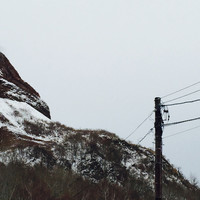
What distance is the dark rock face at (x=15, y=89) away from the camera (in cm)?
4203

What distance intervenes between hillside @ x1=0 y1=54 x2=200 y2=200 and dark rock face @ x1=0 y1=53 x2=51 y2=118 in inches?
7.5

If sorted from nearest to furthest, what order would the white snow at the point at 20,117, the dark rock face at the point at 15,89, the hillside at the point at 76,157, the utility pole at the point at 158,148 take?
the utility pole at the point at 158,148, the hillside at the point at 76,157, the white snow at the point at 20,117, the dark rock face at the point at 15,89

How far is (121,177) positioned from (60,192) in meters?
13.7

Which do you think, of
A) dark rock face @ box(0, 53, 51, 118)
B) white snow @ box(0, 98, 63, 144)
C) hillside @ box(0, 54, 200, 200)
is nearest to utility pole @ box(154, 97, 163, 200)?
hillside @ box(0, 54, 200, 200)

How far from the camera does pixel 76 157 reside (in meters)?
32.0

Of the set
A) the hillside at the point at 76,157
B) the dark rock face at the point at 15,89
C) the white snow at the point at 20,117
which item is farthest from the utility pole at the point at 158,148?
the dark rock face at the point at 15,89

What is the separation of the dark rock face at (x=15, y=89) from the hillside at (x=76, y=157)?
0.63 feet

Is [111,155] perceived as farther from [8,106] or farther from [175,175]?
[8,106]

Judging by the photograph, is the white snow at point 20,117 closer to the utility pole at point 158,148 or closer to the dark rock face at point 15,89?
the dark rock face at point 15,89

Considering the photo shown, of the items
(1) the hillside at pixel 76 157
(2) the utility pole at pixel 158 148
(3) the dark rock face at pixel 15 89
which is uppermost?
(3) the dark rock face at pixel 15 89

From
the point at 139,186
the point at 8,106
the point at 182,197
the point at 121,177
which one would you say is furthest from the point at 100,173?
the point at 8,106

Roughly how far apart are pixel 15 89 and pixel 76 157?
18344mm

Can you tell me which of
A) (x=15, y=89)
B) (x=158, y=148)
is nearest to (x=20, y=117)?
(x=15, y=89)

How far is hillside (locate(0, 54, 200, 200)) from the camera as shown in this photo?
24094mm
